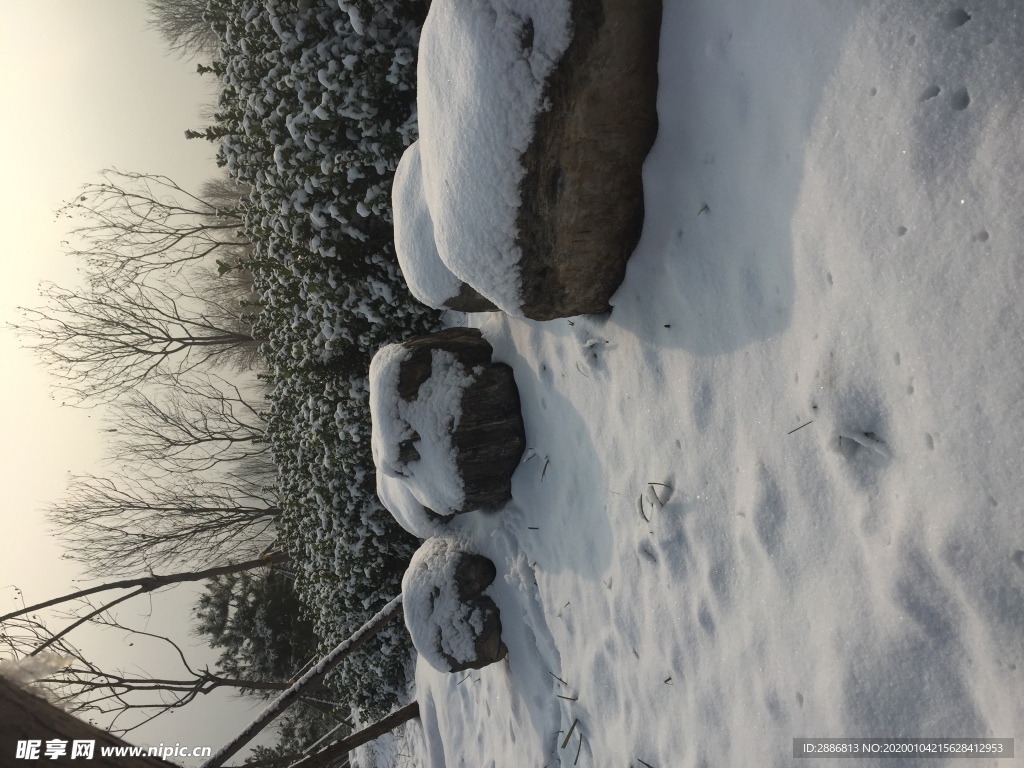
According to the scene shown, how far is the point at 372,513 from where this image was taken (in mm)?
5328

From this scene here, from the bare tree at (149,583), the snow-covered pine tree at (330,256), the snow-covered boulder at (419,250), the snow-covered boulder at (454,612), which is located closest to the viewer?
the snow-covered boulder at (419,250)

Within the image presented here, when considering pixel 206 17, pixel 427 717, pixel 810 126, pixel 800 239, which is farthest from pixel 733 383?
pixel 206 17

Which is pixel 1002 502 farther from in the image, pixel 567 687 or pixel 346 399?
pixel 346 399

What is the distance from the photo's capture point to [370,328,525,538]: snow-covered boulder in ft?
11.0

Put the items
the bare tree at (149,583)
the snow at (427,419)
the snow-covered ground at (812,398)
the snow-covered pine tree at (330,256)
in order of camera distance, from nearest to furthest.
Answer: the snow-covered ground at (812,398), the snow at (427,419), the snow-covered pine tree at (330,256), the bare tree at (149,583)

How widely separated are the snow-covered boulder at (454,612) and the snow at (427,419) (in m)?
0.48

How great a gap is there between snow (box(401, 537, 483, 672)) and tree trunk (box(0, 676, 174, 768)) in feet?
6.73

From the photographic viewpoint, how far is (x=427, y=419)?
132 inches

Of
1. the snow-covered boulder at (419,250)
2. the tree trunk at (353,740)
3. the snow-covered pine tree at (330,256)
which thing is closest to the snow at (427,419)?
the snow-covered boulder at (419,250)

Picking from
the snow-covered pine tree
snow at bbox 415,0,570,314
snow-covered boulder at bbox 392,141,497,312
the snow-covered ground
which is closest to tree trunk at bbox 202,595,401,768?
the snow-covered pine tree

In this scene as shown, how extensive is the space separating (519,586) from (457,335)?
5.00 ft

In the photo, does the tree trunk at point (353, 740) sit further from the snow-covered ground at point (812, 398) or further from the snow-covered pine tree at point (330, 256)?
the snow-covered ground at point (812, 398)

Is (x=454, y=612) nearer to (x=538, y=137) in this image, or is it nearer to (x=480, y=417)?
(x=480, y=417)

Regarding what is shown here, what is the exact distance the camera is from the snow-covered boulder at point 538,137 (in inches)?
77.4
